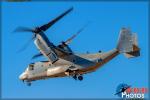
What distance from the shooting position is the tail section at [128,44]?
63.1 m

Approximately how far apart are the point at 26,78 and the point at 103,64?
1217cm

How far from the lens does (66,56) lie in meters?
65.6

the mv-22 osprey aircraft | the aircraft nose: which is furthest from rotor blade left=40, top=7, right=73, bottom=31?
the aircraft nose

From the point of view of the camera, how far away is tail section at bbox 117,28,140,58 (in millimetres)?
63062

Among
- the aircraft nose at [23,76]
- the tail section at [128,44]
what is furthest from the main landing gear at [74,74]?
the aircraft nose at [23,76]

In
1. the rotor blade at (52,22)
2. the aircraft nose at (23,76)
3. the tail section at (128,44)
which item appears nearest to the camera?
the tail section at (128,44)

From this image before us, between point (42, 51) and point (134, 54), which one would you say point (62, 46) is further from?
point (134, 54)

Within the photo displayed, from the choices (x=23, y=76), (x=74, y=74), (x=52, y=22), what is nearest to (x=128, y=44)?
(x=74, y=74)

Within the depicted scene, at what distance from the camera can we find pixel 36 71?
2749 inches

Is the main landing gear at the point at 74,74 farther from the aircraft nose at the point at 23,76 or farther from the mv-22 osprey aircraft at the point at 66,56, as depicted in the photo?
the aircraft nose at the point at 23,76

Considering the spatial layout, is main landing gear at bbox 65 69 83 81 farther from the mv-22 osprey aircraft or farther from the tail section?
the tail section

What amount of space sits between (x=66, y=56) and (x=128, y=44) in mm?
7630

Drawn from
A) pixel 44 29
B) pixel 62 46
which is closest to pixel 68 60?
pixel 62 46

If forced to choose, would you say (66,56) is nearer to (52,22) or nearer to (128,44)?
(52,22)
